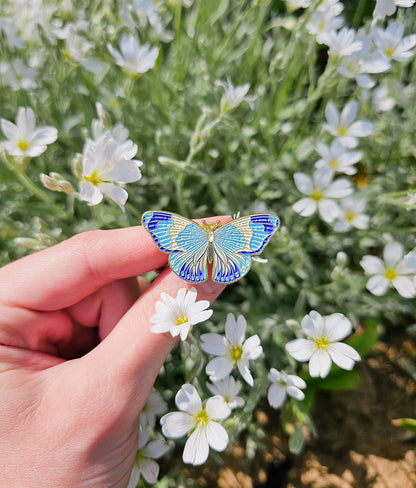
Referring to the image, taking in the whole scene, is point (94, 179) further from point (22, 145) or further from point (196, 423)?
point (196, 423)

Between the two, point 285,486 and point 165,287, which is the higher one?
point 165,287

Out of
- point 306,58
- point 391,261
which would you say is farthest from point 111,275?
point 306,58

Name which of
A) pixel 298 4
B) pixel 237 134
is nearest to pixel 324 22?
pixel 298 4

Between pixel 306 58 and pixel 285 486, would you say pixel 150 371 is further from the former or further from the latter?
pixel 306 58

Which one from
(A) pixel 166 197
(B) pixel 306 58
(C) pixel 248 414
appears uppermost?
(B) pixel 306 58

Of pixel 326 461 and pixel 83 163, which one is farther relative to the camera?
pixel 326 461
